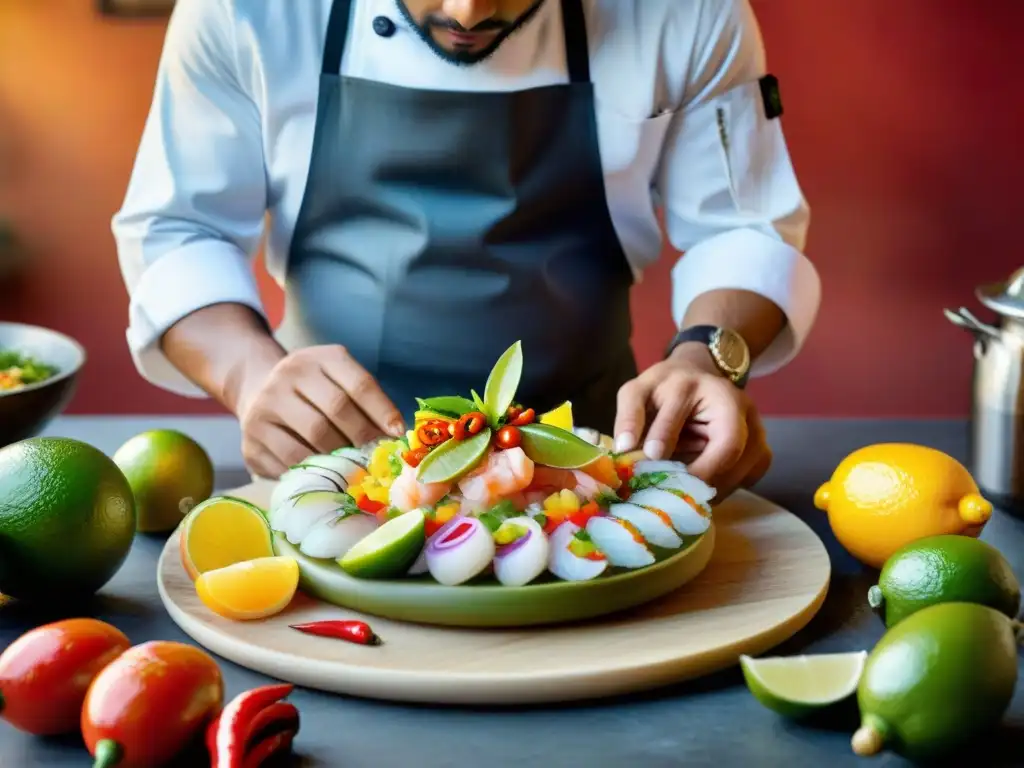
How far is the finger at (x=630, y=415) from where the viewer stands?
153 cm

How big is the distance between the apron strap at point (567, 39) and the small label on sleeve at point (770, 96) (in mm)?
303

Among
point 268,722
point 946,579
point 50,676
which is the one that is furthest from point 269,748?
point 946,579

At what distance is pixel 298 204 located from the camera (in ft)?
6.66

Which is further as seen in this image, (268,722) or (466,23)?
(466,23)

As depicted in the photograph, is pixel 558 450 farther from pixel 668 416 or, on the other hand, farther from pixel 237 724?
pixel 237 724

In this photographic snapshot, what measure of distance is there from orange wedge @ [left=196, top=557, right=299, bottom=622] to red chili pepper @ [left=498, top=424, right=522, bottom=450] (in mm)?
269

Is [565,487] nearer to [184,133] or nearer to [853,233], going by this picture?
[184,133]

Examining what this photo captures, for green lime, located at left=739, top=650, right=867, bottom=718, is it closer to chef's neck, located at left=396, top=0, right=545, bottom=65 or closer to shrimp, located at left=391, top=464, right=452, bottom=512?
shrimp, located at left=391, top=464, right=452, bottom=512

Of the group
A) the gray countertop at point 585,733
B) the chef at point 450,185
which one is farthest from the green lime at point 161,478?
the gray countertop at point 585,733

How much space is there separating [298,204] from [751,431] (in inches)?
34.8

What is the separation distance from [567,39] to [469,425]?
0.88 meters

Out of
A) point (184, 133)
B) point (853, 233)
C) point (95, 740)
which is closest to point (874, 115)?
point (853, 233)

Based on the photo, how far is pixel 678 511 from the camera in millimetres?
1342

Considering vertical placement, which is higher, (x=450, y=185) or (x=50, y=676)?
(x=450, y=185)
